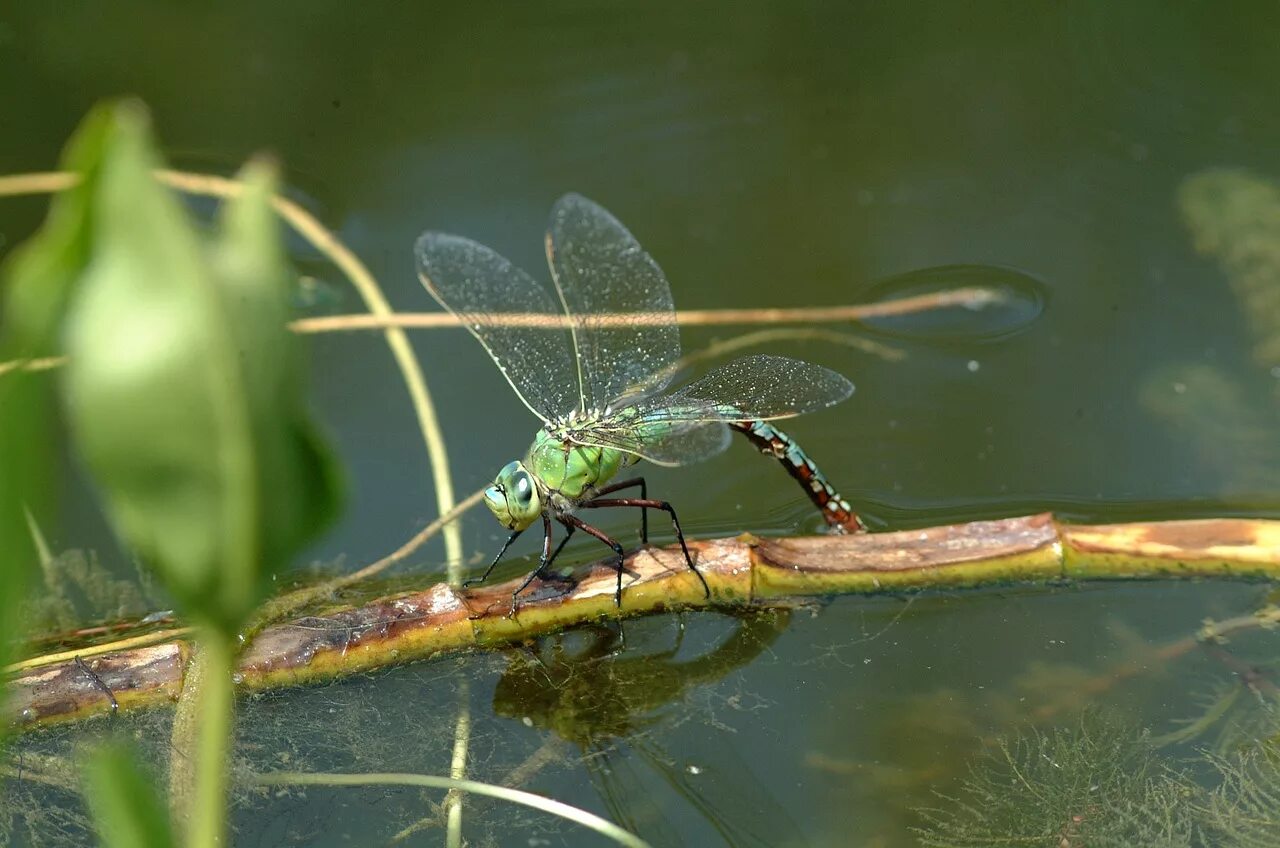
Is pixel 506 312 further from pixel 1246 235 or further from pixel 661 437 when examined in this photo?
pixel 1246 235

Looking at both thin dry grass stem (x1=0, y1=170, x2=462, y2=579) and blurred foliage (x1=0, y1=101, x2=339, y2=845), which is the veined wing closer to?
thin dry grass stem (x1=0, y1=170, x2=462, y2=579)

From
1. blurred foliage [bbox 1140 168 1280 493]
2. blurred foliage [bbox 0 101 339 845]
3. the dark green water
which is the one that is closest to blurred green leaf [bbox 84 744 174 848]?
blurred foliage [bbox 0 101 339 845]

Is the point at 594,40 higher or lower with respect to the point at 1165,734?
higher

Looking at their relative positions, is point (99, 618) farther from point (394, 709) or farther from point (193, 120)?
point (193, 120)

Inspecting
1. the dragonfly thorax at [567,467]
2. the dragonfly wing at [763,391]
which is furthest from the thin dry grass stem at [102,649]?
the dragonfly wing at [763,391]

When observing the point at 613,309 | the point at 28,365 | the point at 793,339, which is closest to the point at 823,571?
the point at 613,309

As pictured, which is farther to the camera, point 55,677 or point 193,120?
point 193,120

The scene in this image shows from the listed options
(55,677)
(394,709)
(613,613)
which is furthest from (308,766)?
(613,613)
